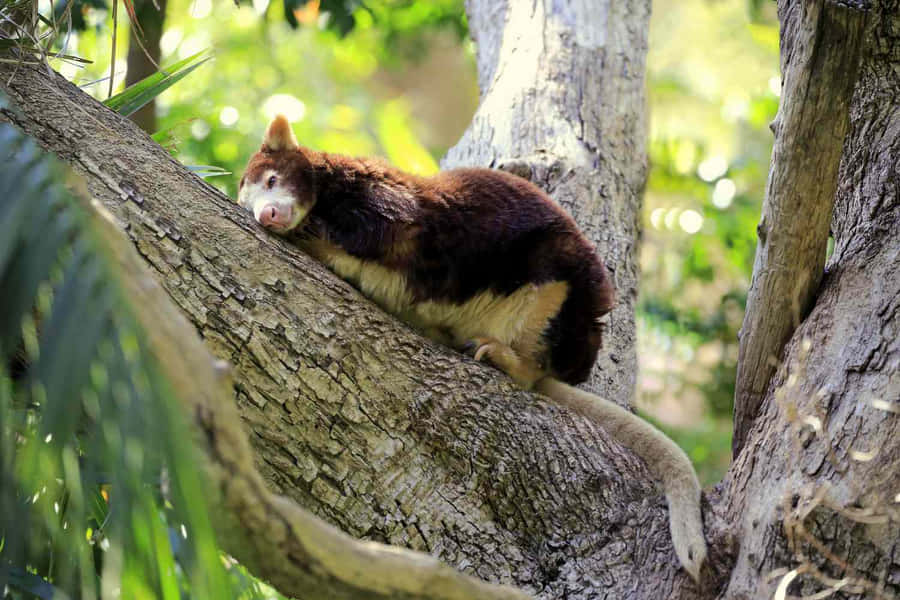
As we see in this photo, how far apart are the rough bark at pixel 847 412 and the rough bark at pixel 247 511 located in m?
0.99

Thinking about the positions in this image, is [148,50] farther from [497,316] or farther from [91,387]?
[91,387]

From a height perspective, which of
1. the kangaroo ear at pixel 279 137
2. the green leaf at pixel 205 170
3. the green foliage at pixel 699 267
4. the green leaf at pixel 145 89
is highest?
the green leaf at pixel 145 89

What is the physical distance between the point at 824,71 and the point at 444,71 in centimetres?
1314

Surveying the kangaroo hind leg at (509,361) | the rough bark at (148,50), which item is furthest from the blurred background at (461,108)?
the kangaroo hind leg at (509,361)

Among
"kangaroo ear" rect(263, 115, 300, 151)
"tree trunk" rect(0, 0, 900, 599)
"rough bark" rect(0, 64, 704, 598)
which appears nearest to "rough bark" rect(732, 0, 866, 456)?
"tree trunk" rect(0, 0, 900, 599)

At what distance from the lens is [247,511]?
1.58m

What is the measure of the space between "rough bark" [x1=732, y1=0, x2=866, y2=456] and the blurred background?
2.10 meters

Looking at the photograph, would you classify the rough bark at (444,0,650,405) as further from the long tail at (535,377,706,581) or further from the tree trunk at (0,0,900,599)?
the tree trunk at (0,0,900,599)

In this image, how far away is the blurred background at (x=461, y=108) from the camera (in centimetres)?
589

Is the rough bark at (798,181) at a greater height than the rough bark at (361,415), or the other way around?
the rough bark at (798,181)

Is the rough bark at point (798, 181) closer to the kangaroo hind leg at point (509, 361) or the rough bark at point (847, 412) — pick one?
→ the rough bark at point (847, 412)

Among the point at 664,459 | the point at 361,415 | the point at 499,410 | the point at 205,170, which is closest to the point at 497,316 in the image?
the point at 499,410

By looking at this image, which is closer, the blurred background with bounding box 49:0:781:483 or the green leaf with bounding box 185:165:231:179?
the green leaf with bounding box 185:165:231:179

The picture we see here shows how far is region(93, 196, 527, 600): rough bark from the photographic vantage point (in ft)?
4.92
